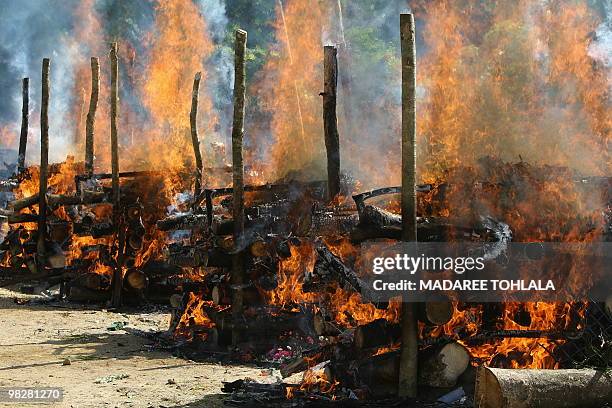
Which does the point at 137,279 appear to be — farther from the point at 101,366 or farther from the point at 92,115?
the point at 101,366

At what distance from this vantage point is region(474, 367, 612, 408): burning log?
6.09 meters

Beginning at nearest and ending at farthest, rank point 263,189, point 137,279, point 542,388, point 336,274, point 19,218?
point 542,388 < point 336,274 < point 263,189 < point 137,279 < point 19,218

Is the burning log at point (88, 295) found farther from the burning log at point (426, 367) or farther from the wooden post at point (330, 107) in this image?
the burning log at point (426, 367)

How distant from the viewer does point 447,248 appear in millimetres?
8102

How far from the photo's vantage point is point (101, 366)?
392 inches

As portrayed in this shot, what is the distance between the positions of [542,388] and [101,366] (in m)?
6.06

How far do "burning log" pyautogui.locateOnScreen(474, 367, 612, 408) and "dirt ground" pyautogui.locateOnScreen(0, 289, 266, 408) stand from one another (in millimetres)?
3011

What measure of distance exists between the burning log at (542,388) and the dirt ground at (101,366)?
9.88 feet

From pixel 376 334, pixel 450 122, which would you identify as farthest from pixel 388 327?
pixel 450 122

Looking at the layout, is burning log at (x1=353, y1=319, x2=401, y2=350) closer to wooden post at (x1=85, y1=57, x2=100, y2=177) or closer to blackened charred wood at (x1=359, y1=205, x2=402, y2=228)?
blackened charred wood at (x1=359, y1=205, x2=402, y2=228)

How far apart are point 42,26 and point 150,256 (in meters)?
35.9

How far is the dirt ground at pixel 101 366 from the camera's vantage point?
26.9 ft

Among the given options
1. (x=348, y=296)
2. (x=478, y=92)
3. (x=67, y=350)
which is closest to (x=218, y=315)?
(x=67, y=350)

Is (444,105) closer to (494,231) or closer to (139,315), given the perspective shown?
(139,315)
